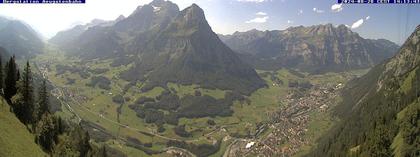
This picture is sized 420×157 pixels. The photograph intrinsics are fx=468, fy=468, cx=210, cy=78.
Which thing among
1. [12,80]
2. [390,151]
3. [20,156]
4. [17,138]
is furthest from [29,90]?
[390,151]

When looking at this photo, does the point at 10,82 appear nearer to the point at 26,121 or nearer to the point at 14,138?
the point at 26,121

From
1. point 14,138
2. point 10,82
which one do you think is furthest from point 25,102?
point 14,138

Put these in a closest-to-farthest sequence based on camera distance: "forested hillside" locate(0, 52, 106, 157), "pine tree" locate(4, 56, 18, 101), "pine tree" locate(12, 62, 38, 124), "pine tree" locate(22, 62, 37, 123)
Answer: "forested hillside" locate(0, 52, 106, 157) → "pine tree" locate(12, 62, 38, 124) → "pine tree" locate(22, 62, 37, 123) → "pine tree" locate(4, 56, 18, 101)

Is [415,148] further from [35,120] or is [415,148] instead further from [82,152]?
[35,120]

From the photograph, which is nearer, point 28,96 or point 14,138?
point 14,138

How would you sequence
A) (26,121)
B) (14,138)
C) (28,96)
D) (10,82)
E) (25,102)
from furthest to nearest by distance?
(10,82), (28,96), (25,102), (26,121), (14,138)

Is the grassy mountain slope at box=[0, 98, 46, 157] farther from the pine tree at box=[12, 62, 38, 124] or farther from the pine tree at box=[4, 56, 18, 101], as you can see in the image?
the pine tree at box=[4, 56, 18, 101]

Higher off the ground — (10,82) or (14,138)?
(10,82)

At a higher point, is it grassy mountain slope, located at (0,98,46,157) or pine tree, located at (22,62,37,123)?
pine tree, located at (22,62,37,123)

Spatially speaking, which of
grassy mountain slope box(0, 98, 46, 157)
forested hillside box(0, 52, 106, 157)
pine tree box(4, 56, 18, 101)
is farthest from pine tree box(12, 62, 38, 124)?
grassy mountain slope box(0, 98, 46, 157)
